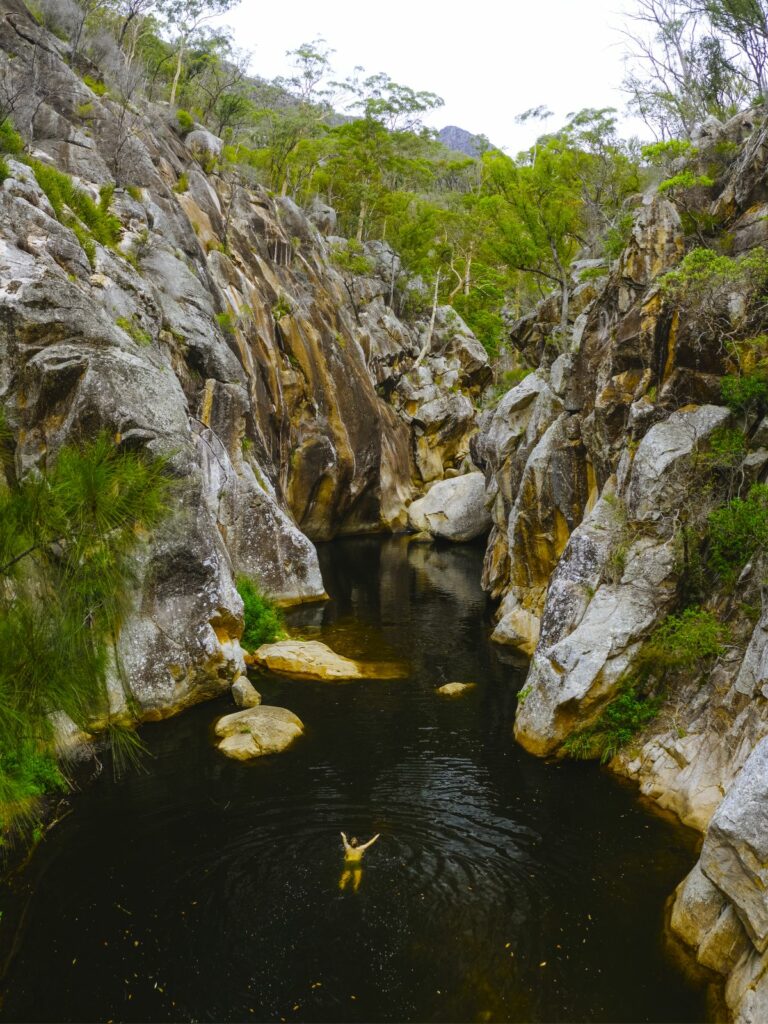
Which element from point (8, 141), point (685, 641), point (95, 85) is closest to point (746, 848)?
point (685, 641)

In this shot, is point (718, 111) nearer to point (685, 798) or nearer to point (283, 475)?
point (283, 475)

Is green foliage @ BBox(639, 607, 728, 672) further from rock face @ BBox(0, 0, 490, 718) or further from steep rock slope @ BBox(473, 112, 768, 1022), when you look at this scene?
rock face @ BBox(0, 0, 490, 718)

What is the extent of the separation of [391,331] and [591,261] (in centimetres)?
2078

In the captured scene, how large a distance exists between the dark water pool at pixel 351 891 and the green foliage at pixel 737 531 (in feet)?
15.9

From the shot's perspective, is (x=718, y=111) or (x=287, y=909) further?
(x=718, y=111)

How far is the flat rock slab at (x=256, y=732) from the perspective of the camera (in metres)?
13.6

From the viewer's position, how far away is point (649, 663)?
44.9 feet

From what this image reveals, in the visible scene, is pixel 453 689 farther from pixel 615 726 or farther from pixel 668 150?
pixel 668 150

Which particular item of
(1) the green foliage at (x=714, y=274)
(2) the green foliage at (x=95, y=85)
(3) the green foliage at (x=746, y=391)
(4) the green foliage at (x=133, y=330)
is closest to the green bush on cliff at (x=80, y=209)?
(4) the green foliage at (x=133, y=330)

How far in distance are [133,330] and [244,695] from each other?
10.3m

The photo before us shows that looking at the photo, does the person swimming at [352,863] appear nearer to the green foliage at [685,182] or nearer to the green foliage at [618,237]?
the green foliage at [685,182]

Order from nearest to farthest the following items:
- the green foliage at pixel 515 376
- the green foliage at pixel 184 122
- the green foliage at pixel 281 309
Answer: the green foliage at pixel 515 376 < the green foliage at pixel 281 309 < the green foliage at pixel 184 122

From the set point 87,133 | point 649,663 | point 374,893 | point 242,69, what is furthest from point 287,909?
point 242,69

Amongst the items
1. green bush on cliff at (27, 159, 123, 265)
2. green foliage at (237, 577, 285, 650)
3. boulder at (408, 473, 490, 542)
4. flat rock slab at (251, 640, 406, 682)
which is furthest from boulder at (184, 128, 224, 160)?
flat rock slab at (251, 640, 406, 682)
